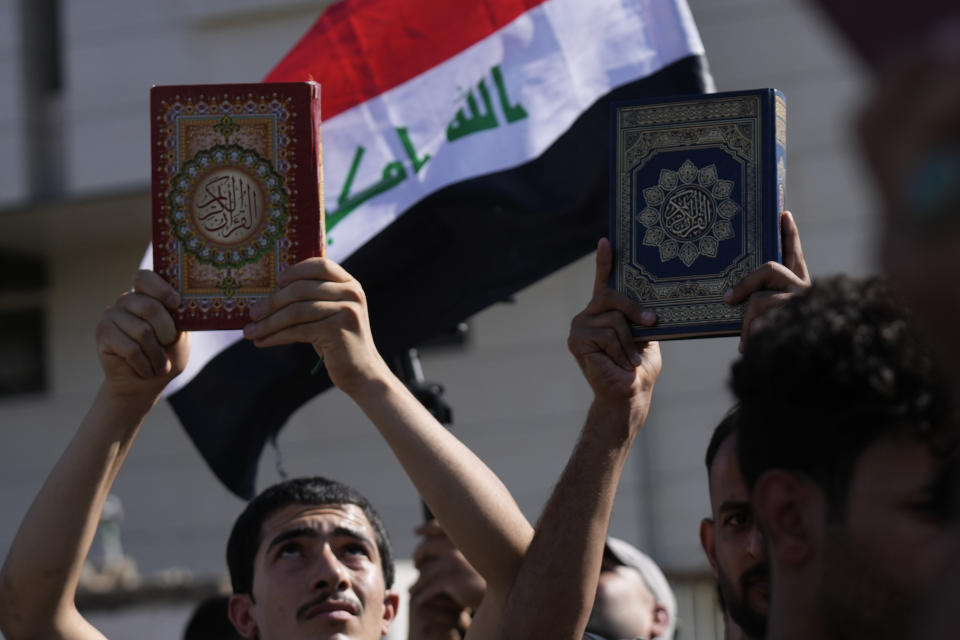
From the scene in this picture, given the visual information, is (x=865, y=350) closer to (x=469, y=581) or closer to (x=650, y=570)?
(x=469, y=581)

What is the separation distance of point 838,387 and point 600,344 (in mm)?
1015

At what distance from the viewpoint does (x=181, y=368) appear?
2.98 m

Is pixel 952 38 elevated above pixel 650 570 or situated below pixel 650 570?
above

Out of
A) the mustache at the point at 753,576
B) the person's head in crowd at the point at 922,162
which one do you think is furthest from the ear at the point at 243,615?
the person's head in crowd at the point at 922,162

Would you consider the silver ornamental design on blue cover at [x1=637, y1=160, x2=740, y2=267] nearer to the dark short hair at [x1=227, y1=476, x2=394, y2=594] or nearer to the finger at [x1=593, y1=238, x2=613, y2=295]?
the finger at [x1=593, y1=238, x2=613, y2=295]

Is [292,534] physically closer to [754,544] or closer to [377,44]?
[754,544]

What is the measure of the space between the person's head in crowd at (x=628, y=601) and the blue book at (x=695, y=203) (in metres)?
1.13

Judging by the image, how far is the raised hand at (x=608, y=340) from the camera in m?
2.70

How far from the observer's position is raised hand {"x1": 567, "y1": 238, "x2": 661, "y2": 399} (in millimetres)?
2699

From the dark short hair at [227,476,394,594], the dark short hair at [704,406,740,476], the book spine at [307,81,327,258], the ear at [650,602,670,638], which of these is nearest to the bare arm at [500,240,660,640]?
the dark short hair at [704,406,740,476]

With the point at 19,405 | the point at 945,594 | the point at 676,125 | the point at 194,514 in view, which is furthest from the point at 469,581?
the point at 19,405

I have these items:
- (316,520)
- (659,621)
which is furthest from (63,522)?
(659,621)

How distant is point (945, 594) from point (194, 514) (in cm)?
1033

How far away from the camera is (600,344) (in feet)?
8.89
